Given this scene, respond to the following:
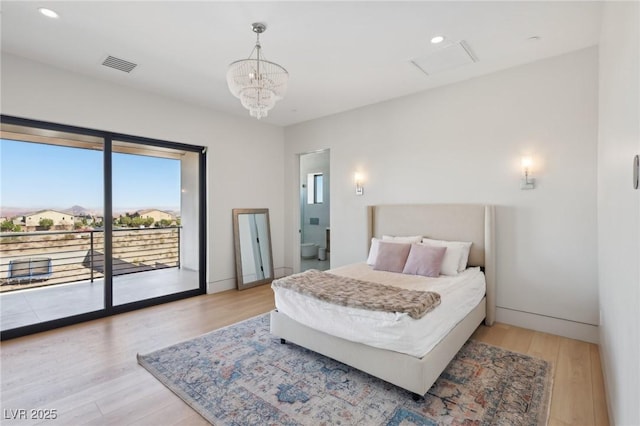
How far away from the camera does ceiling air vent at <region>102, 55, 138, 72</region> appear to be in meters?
3.18

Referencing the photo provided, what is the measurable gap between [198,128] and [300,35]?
2593mm

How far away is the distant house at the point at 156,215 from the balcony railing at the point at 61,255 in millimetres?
231

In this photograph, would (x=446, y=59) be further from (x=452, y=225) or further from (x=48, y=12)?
(x=48, y=12)

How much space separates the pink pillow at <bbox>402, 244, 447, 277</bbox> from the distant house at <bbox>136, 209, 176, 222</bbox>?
155 inches

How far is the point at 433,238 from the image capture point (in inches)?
155

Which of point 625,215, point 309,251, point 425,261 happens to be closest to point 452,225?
point 425,261

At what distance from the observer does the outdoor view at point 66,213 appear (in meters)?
3.45

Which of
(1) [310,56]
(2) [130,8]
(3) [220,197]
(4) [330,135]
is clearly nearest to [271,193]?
(3) [220,197]

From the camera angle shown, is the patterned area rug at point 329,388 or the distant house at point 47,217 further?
the distant house at point 47,217

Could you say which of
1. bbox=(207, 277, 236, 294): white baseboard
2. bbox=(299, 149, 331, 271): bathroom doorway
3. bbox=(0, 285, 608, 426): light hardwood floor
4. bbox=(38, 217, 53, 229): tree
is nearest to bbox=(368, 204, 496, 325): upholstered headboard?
bbox=(0, 285, 608, 426): light hardwood floor

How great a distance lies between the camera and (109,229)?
3830 mm

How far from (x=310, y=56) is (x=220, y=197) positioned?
2777mm

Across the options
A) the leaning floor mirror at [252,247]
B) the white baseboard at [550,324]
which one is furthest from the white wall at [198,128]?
the white baseboard at [550,324]

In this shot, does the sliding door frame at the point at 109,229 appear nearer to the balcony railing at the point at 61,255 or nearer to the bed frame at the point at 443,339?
the balcony railing at the point at 61,255
